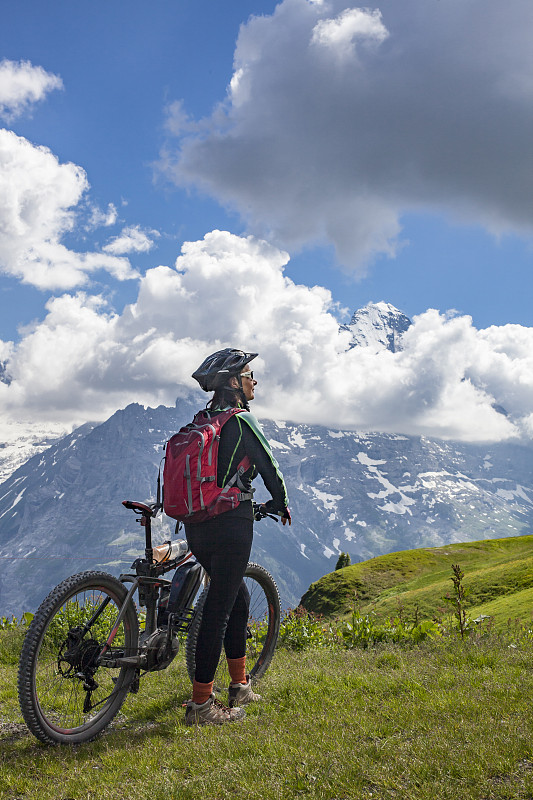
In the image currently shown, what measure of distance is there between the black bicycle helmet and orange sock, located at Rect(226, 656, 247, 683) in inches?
121

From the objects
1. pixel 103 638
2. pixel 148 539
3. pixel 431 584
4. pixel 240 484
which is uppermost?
pixel 240 484

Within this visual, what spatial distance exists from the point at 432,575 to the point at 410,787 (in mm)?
18686

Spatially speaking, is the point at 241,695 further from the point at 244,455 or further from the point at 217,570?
the point at 244,455

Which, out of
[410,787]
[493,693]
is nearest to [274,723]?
[410,787]

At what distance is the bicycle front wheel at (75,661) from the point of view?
514 centimetres

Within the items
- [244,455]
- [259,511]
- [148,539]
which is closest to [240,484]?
[244,455]

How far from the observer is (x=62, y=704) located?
5.66 metres

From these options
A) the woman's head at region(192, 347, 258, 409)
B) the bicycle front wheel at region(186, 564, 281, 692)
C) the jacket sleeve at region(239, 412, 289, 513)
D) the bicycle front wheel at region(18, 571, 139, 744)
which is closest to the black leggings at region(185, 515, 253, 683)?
the jacket sleeve at region(239, 412, 289, 513)

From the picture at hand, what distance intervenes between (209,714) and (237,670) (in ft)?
2.39

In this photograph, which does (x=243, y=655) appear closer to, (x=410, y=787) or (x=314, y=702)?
(x=314, y=702)

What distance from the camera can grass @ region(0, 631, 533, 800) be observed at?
12.8 ft

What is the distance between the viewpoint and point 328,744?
14.8 feet

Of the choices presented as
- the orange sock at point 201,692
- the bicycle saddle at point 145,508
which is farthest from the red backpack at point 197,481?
the orange sock at point 201,692

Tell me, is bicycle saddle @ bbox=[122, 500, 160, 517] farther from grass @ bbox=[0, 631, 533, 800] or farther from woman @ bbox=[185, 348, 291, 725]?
grass @ bbox=[0, 631, 533, 800]
